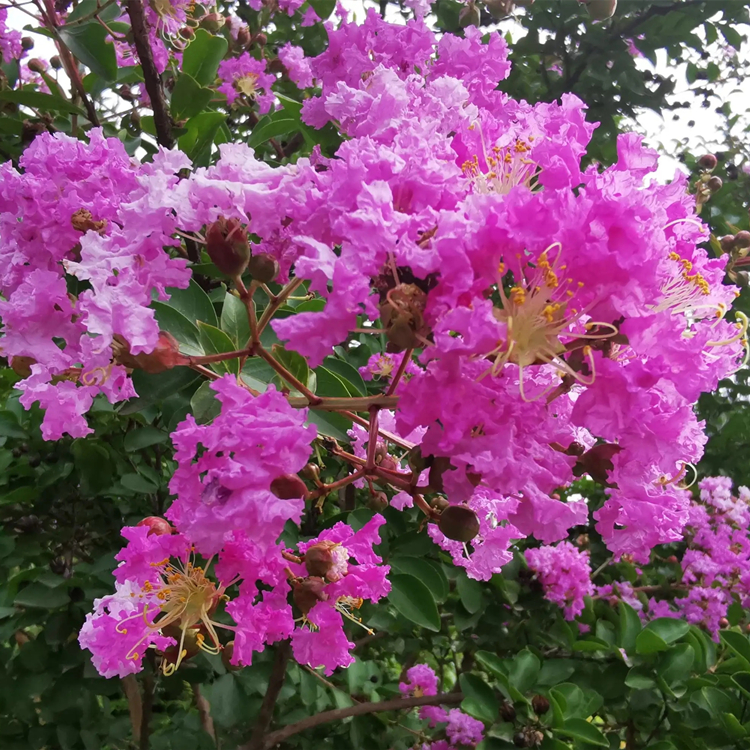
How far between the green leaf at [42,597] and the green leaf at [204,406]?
896 millimetres

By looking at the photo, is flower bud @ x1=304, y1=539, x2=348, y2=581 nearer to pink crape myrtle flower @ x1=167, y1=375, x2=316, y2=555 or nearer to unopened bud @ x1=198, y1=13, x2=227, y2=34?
pink crape myrtle flower @ x1=167, y1=375, x2=316, y2=555

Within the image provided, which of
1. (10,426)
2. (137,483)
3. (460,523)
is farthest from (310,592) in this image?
(10,426)

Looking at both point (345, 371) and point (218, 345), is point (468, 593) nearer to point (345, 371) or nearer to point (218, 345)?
point (345, 371)

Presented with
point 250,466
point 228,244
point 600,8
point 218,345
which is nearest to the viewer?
point 250,466

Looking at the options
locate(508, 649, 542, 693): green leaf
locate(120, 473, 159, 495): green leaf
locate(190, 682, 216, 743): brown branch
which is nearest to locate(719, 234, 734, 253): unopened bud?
locate(508, 649, 542, 693): green leaf

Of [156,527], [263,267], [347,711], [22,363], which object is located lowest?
[347,711]

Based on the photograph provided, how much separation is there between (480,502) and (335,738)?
3.72ft

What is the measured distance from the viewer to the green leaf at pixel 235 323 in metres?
0.89

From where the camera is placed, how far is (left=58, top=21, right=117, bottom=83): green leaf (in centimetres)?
123

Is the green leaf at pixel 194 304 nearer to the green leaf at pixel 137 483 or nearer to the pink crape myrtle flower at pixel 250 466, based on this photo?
the pink crape myrtle flower at pixel 250 466

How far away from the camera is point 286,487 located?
0.65 m

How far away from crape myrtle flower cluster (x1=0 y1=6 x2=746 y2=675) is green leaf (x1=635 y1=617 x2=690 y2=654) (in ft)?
1.96

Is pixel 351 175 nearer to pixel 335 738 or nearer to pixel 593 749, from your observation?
pixel 593 749

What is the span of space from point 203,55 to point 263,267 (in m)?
0.79
